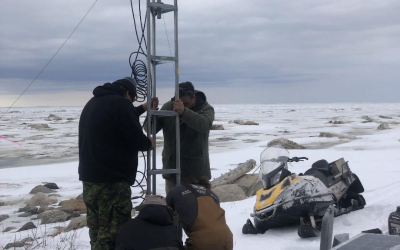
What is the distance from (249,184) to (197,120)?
5.79m

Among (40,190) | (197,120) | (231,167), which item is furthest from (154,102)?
(231,167)

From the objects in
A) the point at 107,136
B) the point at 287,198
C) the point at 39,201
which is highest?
the point at 107,136

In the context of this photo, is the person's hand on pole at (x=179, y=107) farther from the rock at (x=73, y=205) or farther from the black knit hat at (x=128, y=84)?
the rock at (x=73, y=205)

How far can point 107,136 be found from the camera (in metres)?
3.86

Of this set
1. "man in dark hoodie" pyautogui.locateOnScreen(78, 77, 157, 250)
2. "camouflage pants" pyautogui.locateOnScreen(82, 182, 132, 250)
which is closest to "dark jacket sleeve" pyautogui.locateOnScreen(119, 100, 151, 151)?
"man in dark hoodie" pyautogui.locateOnScreen(78, 77, 157, 250)

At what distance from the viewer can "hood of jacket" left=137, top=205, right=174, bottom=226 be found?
138 inches

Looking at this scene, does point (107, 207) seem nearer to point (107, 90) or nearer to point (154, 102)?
point (107, 90)

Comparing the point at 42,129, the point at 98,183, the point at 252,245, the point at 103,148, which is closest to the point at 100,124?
the point at 103,148

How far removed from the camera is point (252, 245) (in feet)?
17.9

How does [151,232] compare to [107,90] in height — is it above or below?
below

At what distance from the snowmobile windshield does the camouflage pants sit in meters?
2.52

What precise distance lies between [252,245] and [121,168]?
7.54 feet

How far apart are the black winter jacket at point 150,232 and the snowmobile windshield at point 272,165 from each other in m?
2.60

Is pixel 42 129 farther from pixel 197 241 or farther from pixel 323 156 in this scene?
pixel 197 241
